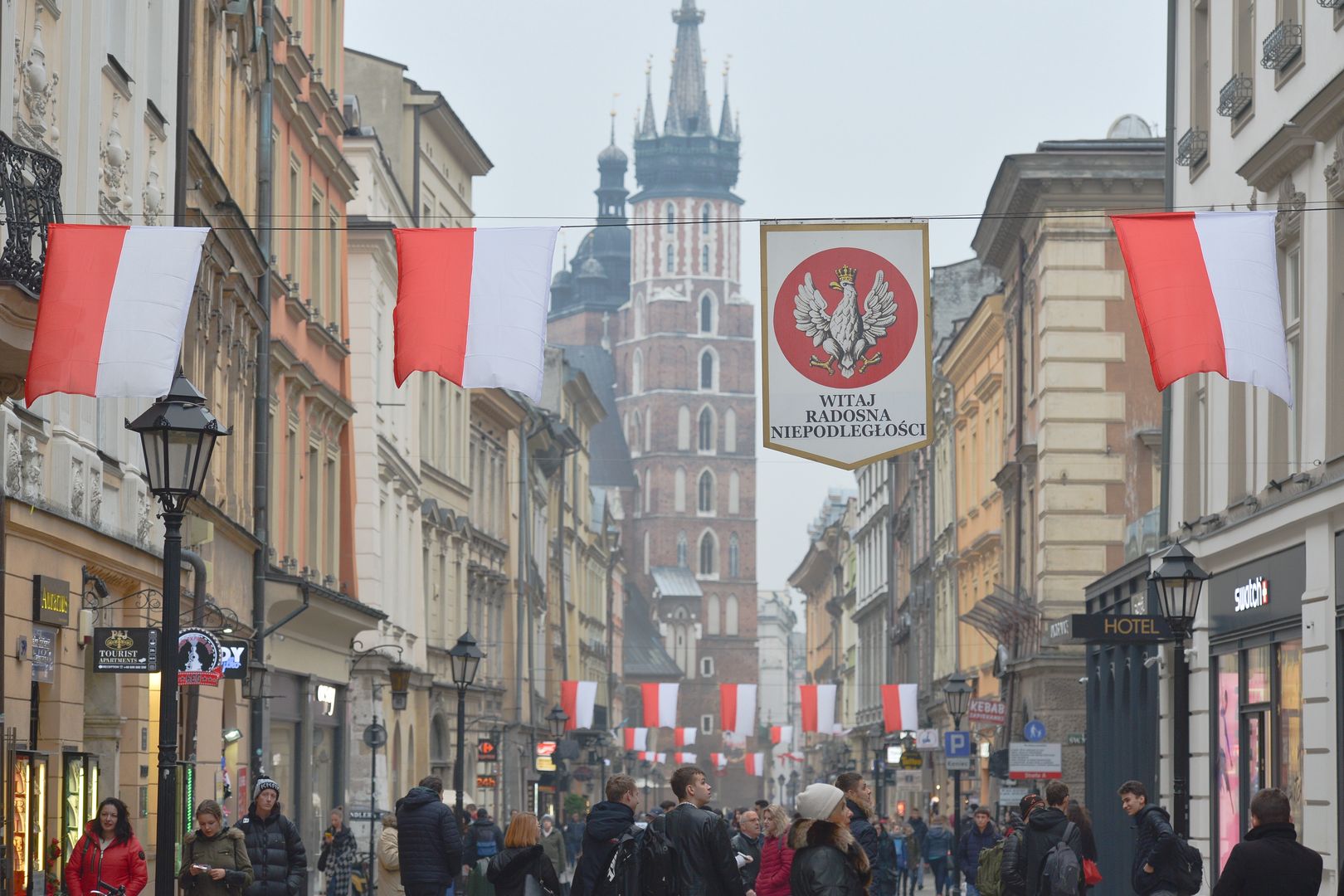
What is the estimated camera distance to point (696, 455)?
161750 mm

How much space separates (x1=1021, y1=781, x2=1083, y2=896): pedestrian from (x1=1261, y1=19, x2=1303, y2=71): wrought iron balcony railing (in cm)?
739

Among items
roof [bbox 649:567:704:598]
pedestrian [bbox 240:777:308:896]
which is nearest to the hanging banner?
pedestrian [bbox 240:777:308:896]

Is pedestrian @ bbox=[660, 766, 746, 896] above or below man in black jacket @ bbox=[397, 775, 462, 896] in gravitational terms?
above

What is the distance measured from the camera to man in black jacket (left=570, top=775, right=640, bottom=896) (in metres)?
13.6

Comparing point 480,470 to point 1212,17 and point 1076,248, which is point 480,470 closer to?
point 1076,248

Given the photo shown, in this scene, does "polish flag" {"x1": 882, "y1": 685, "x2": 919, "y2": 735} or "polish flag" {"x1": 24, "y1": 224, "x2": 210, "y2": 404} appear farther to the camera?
"polish flag" {"x1": 882, "y1": 685, "x2": 919, "y2": 735}

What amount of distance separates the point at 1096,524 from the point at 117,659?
2279 centimetres

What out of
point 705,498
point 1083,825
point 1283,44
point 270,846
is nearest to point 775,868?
point 1083,825

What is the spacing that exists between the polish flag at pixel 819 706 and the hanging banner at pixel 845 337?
1951 inches

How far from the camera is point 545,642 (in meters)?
71.4

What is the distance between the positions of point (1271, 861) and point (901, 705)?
146 feet

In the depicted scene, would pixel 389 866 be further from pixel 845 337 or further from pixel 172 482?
pixel 172 482

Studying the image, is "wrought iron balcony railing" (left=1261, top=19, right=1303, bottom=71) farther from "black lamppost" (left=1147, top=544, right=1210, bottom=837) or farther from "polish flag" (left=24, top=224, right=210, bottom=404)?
"polish flag" (left=24, top=224, right=210, bottom=404)

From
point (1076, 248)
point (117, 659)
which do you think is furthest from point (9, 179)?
point (1076, 248)
